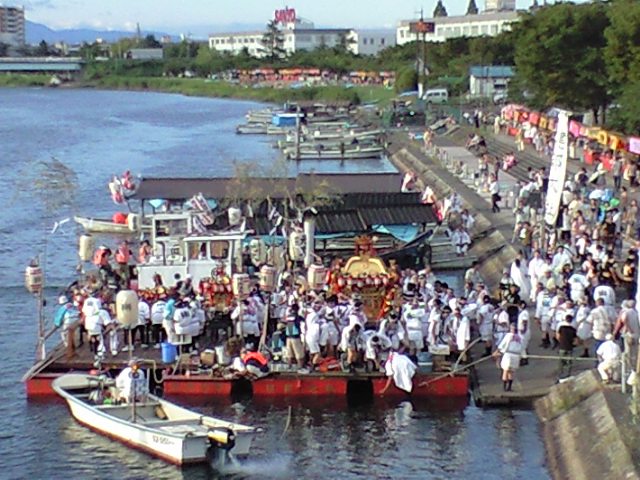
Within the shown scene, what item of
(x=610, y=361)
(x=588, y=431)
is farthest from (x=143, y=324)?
(x=588, y=431)

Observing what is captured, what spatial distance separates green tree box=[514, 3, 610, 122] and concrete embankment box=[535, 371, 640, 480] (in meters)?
41.8

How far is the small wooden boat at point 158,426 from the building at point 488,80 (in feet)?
275

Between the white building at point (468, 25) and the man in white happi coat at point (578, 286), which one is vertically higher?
the white building at point (468, 25)

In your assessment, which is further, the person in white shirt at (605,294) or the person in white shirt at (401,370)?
the person in white shirt at (605,294)

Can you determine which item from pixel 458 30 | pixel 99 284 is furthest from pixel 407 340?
pixel 458 30

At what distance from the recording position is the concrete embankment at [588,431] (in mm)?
20469

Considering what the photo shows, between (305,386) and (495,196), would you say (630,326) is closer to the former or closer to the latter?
(305,386)

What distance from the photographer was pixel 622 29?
5659cm

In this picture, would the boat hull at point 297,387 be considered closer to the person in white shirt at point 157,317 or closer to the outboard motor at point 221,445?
the person in white shirt at point 157,317

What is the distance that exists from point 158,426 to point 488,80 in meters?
87.8

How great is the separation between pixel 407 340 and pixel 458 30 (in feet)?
508

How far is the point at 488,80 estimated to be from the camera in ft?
355

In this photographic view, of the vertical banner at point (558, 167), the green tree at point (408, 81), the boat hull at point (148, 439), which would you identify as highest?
the green tree at point (408, 81)

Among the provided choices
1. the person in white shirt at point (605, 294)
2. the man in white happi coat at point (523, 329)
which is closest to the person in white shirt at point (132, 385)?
the man in white happi coat at point (523, 329)
